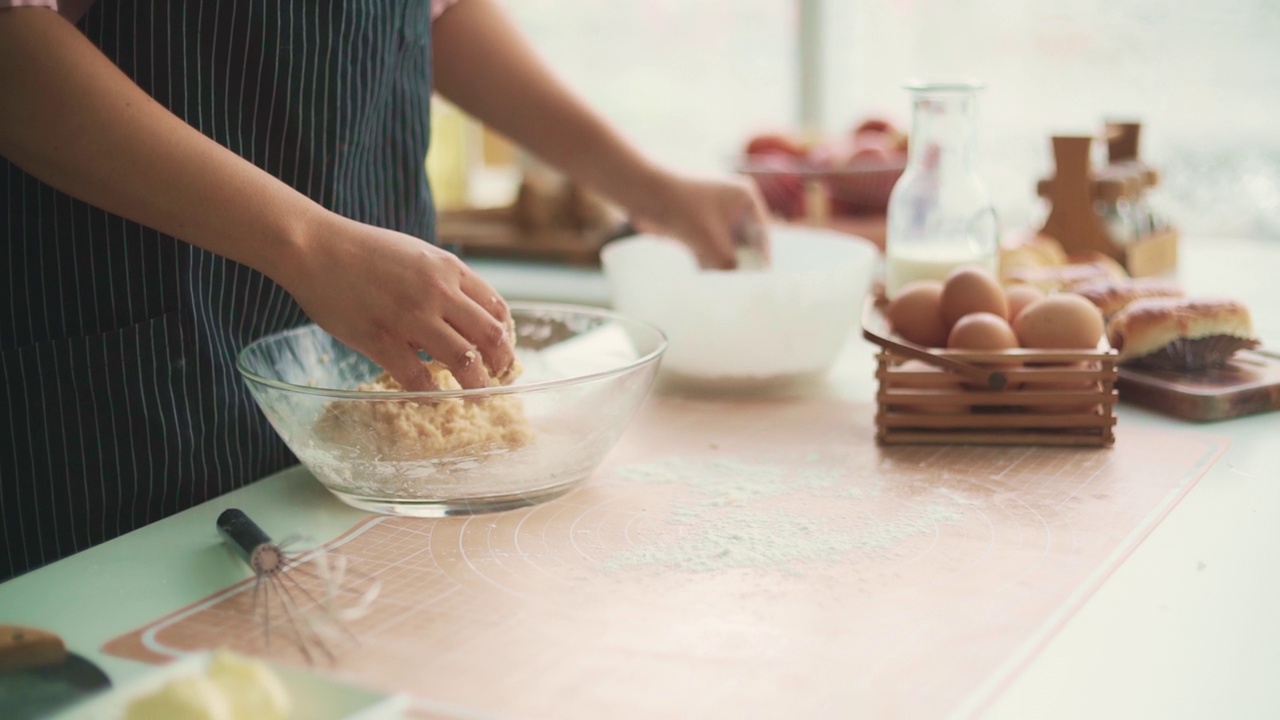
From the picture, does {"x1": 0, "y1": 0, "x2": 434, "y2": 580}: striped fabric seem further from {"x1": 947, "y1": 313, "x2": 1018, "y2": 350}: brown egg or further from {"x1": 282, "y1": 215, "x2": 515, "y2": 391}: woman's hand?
{"x1": 947, "y1": 313, "x2": 1018, "y2": 350}: brown egg

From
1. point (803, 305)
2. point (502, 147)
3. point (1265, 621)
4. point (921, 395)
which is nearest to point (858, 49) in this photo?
point (502, 147)

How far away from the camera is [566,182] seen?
2053 mm

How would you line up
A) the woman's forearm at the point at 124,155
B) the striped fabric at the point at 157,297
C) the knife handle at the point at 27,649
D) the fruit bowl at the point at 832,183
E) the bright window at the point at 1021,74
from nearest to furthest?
1. the knife handle at the point at 27,649
2. the woman's forearm at the point at 124,155
3. the striped fabric at the point at 157,297
4. the fruit bowl at the point at 832,183
5. the bright window at the point at 1021,74

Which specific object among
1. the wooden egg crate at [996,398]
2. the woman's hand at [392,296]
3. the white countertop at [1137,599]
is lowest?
the white countertop at [1137,599]

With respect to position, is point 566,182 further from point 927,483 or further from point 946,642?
point 946,642

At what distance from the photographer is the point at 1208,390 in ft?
3.55

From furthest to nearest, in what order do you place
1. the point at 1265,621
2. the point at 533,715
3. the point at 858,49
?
the point at 858,49 < the point at 1265,621 < the point at 533,715

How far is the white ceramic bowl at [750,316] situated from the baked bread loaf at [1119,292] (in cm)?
24

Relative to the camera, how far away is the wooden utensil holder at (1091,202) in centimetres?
161

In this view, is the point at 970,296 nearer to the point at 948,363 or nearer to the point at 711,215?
the point at 948,363

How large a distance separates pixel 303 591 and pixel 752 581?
0.29 meters

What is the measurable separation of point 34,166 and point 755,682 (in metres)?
0.60

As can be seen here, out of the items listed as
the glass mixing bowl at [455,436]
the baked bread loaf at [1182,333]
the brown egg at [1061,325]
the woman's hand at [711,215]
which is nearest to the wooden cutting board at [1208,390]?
the baked bread loaf at [1182,333]

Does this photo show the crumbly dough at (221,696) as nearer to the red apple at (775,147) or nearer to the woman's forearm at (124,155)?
the woman's forearm at (124,155)
